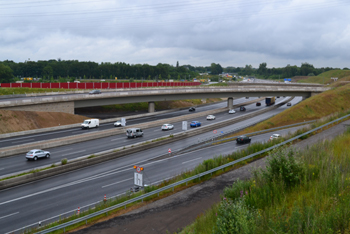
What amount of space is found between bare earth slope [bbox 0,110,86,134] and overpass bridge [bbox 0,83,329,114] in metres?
0.97

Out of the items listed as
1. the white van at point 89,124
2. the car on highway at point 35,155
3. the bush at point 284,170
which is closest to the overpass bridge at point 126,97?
the white van at point 89,124

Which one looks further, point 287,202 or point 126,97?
point 126,97

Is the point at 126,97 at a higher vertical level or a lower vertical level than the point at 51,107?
higher

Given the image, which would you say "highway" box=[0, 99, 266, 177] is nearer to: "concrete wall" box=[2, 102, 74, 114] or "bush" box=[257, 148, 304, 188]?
"concrete wall" box=[2, 102, 74, 114]

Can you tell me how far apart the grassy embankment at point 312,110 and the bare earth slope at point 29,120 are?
30.1 metres

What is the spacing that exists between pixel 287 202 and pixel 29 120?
42.9m

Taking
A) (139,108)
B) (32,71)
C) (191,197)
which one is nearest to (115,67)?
(32,71)

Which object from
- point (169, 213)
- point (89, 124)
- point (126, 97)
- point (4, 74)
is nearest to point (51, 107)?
point (89, 124)

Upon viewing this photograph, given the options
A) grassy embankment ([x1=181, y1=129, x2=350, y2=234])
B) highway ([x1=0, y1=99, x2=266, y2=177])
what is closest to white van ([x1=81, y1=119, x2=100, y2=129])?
highway ([x1=0, y1=99, x2=266, y2=177])

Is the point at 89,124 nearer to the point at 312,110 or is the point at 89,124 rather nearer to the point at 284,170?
the point at 284,170

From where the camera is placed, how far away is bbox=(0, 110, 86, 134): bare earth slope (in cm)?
4275

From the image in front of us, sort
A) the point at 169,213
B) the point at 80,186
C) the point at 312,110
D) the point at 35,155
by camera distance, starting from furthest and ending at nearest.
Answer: the point at 312,110, the point at 35,155, the point at 80,186, the point at 169,213

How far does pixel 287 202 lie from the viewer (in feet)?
40.9

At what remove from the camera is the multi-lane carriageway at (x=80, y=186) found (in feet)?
65.0
